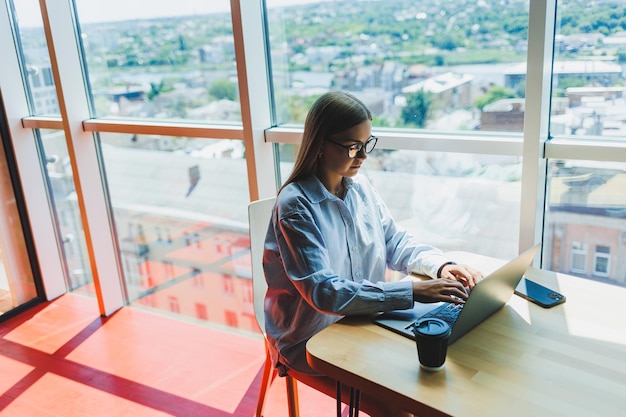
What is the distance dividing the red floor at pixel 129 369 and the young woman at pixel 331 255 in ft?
2.67

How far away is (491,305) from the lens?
4.73 ft

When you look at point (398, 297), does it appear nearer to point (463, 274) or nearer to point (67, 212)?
point (463, 274)

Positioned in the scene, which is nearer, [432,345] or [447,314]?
[432,345]

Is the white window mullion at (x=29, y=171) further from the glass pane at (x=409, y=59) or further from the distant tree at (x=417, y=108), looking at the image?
the distant tree at (x=417, y=108)

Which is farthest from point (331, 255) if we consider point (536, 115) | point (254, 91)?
point (254, 91)

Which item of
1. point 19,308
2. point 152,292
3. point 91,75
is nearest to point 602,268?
point 152,292

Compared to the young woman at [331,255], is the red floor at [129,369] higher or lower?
lower

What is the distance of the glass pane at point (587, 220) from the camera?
1972mm

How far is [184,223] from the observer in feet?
10.3

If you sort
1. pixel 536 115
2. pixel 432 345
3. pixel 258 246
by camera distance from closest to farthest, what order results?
1. pixel 432 345
2. pixel 536 115
3. pixel 258 246

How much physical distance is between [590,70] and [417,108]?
25.2 inches

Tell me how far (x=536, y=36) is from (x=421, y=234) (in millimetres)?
954

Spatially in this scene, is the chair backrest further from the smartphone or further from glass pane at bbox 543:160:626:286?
glass pane at bbox 543:160:626:286

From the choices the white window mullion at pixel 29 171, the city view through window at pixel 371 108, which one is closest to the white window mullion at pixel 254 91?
the city view through window at pixel 371 108
